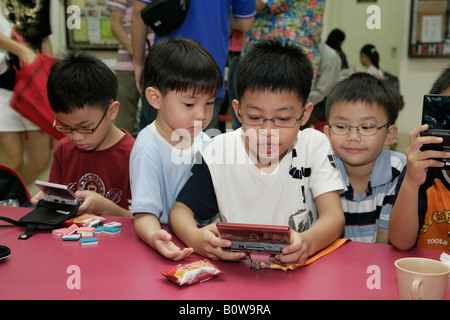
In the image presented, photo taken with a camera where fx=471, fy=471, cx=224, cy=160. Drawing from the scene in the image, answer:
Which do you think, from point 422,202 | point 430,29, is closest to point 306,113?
point 422,202

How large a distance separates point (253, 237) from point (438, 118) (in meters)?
0.45

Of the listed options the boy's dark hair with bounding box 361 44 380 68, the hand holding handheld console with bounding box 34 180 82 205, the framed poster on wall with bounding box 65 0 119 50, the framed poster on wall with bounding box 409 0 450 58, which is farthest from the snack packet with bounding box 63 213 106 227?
the framed poster on wall with bounding box 409 0 450 58

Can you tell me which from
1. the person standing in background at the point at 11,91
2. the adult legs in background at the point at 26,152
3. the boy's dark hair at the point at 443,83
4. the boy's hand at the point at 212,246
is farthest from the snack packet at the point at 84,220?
the adult legs in background at the point at 26,152

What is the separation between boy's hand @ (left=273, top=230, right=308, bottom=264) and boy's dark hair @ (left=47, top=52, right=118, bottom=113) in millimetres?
1035

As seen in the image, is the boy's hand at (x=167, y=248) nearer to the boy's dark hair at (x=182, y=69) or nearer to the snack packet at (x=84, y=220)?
the snack packet at (x=84, y=220)

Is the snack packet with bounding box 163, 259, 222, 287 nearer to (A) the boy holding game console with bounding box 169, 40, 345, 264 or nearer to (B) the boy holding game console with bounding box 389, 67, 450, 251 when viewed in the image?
(A) the boy holding game console with bounding box 169, 40, 345, 264

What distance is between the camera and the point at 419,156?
1.03 metres

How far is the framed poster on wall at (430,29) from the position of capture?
661 centimetres

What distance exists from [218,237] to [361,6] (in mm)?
6558

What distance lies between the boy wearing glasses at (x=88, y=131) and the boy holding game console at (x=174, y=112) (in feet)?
1.13

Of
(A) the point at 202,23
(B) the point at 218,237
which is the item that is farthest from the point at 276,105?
(A) the point at 202,23

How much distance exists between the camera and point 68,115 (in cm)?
170
